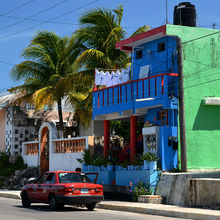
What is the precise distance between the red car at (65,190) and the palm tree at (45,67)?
13.0 m

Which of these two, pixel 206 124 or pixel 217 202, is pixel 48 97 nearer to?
pixel 206 124

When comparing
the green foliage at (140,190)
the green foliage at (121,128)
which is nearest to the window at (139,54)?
the green foliage at (140,190)

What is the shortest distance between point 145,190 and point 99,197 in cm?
393

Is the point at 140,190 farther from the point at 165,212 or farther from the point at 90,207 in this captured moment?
the point at 165,212

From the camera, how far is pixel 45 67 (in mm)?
32062

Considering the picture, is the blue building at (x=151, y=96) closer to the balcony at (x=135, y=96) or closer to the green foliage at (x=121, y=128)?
the balcony at (x=135, y=96)

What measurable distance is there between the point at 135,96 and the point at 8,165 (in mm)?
13263

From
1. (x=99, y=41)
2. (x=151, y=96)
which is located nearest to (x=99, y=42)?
(x=99, y=41)

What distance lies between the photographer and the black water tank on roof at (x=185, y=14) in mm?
24370

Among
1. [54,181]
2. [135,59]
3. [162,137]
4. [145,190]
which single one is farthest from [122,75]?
[54,181]

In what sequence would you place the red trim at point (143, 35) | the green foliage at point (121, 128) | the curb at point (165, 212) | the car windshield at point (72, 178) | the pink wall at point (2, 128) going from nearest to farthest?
the curb at point (165, 212) → the car windshield at point (72, 178) → the red trim at point (143, 35) → the green foliage at point (121, 128) → the pink wall at point (2, 128)

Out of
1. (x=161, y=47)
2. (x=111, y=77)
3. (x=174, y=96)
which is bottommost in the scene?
(x=174, y=96)

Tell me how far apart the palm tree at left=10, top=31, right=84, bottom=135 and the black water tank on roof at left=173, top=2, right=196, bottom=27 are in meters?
8.12

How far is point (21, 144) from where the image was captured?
108 feet
